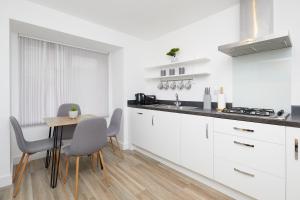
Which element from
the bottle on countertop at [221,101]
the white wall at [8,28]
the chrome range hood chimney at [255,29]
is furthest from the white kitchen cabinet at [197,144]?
the white wall at [8,28]

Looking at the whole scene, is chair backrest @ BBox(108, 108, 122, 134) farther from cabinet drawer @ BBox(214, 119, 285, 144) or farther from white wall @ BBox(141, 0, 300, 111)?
cabinet drawer @ BBox(214, 119, 285, 144)

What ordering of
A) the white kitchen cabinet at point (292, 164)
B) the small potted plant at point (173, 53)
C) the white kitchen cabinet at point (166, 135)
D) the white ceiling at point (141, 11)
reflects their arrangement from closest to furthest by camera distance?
1. the white kitchen cabinet at point (292, 164)
2. the white ceiling at point (141, 11)
3. the white kitchen cabinet at point (166, 135)
4. the small potted plant at point (173, 53)

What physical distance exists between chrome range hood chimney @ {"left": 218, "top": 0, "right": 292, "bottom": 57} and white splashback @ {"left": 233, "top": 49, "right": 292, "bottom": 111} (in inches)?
4.4

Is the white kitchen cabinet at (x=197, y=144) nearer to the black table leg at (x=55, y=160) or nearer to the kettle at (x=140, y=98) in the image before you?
the kettle at (x=140, y=98)

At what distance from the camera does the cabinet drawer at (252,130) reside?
128 cm

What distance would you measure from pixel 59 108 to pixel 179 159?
2.15 m

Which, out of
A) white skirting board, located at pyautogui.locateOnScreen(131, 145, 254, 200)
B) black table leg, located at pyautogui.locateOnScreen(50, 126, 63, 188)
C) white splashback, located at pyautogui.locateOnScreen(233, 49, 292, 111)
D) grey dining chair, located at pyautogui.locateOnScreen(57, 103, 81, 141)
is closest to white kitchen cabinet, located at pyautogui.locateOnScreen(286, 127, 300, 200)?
white skirting board, located at pyautogui.locateOnScreen(131, 145, 254, 200)

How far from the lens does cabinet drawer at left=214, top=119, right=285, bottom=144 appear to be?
50.2 inches

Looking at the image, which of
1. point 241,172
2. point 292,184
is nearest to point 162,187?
point 241,172

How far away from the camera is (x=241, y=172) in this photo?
151cm

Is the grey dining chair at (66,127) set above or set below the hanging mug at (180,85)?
below

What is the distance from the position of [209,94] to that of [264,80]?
2.21ft

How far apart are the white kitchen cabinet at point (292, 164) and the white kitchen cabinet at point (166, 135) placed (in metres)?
1.14

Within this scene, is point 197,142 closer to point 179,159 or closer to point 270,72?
point 179,159
